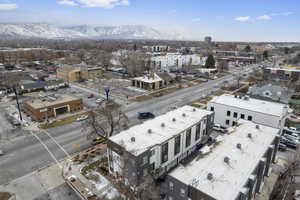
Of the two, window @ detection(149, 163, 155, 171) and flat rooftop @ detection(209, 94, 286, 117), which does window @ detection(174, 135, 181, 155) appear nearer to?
window @ detection(149, 163, 155, 171)

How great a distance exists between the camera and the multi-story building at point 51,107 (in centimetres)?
3872

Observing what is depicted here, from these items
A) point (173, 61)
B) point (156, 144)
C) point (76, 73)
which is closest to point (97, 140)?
point (156, 144)

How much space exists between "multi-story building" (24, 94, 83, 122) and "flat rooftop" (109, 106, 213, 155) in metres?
24.8

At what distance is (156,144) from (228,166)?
315 inches

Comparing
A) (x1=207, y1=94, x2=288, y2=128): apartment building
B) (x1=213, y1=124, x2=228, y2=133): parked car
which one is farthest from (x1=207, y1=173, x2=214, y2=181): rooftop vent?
(x1=207, y1=94, x2=288, y2=128): apartment building

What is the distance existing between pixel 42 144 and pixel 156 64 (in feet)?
282

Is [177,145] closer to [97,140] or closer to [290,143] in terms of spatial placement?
[97,140]

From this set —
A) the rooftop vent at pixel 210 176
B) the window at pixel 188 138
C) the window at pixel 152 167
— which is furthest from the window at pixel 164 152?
the rooftop vent at pixel 210 176

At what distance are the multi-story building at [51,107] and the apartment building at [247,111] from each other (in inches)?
1290

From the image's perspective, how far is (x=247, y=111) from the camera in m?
32.8

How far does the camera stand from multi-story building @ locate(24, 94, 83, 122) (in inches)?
1524

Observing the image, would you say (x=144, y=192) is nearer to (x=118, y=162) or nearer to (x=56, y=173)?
(x=118, y=162)

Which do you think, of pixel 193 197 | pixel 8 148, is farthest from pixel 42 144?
pixel 193 197

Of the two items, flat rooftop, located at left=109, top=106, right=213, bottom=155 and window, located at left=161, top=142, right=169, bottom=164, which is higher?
flat rooftop, located at left=109, top=106, right=213, bottom=155
